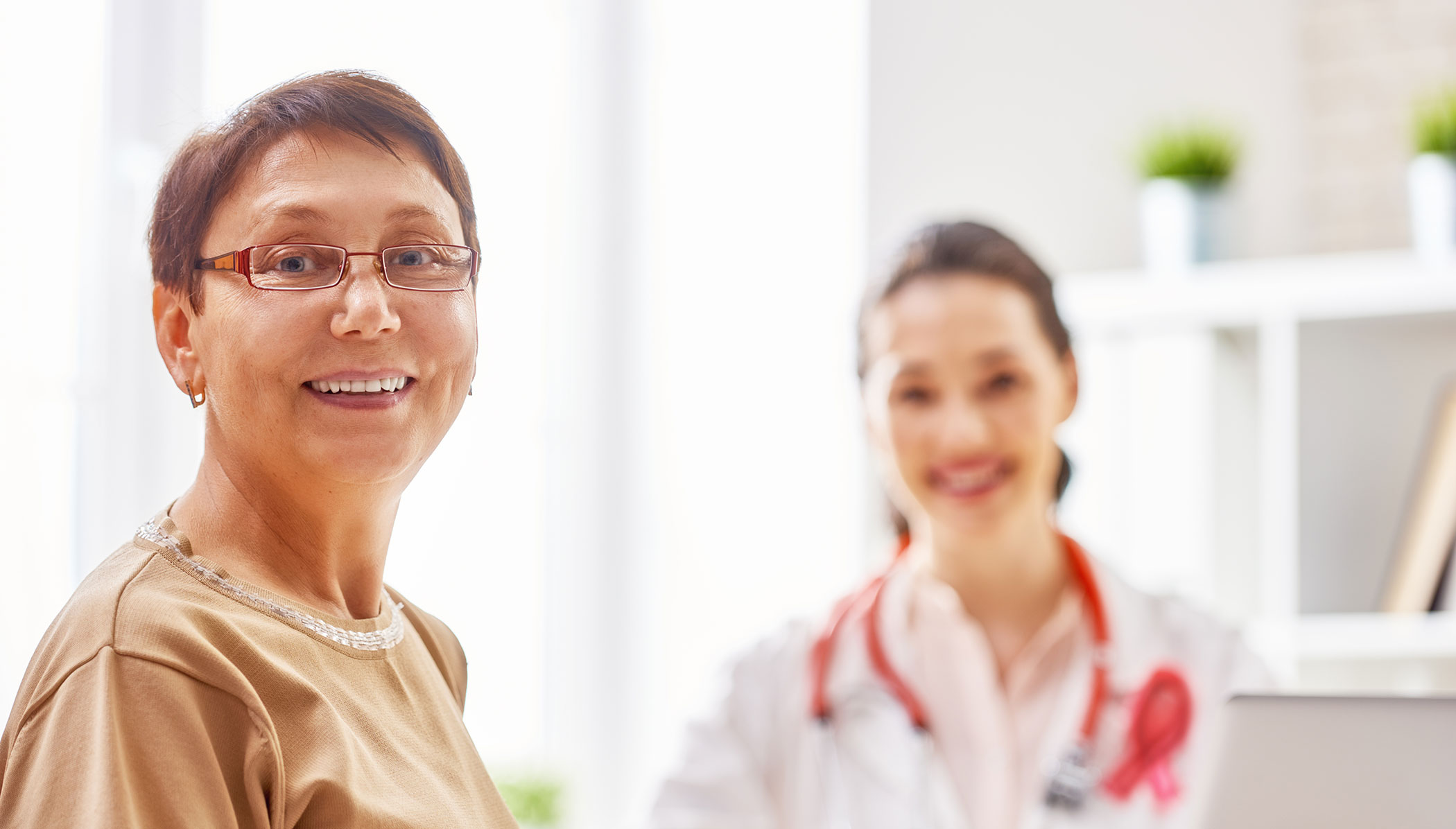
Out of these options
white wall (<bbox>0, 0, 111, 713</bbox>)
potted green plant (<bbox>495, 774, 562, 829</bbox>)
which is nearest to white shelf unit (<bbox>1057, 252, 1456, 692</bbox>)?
potted green plant (<bbox>495, 774, 562, 829</bbox>)

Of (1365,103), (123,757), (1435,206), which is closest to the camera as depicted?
(123,757)

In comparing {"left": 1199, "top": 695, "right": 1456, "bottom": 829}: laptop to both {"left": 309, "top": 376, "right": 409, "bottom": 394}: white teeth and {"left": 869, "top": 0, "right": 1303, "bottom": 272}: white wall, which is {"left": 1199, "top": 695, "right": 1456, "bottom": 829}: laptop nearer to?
{"left": 309, "top": 376, "right": 409, "bottom": 394}: white teeth

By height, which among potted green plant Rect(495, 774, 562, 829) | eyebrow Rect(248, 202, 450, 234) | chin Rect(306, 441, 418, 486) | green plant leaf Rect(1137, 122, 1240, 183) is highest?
green plant leaf Rect(1137, 122, 1240, 183)

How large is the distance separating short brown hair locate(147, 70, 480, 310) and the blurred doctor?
116cm

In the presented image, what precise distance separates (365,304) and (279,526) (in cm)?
12

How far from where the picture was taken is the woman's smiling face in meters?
0.61

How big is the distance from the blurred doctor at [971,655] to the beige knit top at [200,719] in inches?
46.5

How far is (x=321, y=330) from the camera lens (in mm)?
616

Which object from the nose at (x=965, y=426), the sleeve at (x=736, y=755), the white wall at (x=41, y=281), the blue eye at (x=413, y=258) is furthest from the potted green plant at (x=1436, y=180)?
the blue eye at (x=413, y=258)

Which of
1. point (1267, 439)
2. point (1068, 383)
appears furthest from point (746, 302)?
point (1068, 383)

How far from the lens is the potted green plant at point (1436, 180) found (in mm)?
2520

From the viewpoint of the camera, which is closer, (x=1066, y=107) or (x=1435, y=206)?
(x=1435, y=206)

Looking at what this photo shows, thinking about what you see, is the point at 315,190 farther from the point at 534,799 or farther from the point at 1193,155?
the point at 1193,155

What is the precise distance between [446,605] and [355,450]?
2.27 metres
